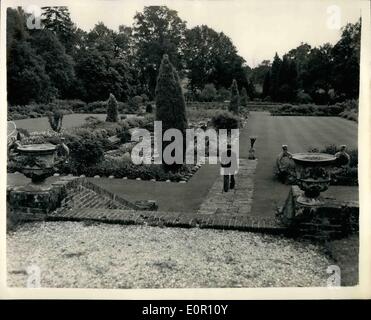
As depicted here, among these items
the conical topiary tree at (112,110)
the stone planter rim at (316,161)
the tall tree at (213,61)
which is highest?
the tall tree at (213,61)

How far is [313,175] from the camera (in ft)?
18.2

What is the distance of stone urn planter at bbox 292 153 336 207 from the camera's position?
215 inches

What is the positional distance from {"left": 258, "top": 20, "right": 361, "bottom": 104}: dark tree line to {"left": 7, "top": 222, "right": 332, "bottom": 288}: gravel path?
21093mm

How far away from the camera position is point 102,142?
12.9m

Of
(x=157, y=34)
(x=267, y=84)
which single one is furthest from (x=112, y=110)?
(x=267, y=84)

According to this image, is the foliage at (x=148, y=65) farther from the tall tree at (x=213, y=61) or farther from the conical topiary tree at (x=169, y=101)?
the conical topiary tree at (x=169, y=101)

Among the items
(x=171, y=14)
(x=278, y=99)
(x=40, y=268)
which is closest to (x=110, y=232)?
(x=40, y=268)

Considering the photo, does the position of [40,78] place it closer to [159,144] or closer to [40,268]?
[159,144]

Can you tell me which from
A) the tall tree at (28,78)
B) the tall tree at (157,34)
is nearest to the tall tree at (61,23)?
the tall tree at (28,78)

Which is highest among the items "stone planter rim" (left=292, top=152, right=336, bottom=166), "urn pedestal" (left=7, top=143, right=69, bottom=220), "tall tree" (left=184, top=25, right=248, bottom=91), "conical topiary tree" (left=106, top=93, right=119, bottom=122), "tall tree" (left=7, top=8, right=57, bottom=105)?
"tall tree" (left=184, top=25, right=248, bottom=91)

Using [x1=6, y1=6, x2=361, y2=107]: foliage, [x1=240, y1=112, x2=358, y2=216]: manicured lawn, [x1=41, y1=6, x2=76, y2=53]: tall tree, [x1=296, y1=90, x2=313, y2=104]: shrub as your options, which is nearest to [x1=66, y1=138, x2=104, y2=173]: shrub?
[x1=240, y1=112, x2=358, y2=216]: manicured lawn

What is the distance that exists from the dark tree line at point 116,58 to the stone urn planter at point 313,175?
16.4 metres

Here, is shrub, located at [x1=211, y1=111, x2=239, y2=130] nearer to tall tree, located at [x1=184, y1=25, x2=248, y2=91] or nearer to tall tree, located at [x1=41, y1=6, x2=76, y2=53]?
tall tree, located at [x1=41, y1=6, x2=76, y2=53]

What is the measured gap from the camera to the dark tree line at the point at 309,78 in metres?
27.6
